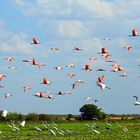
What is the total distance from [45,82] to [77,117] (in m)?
81.1

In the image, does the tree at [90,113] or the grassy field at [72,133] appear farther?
the tree at [90,113]

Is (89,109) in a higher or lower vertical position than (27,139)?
higher

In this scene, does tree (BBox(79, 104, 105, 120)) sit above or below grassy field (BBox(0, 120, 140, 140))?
above

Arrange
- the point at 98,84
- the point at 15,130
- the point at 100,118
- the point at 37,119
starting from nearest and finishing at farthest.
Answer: the point at 98,84
the point at 15,130
the point at 37,119
the point at 100,118

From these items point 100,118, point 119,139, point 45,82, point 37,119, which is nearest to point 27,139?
point 119,139

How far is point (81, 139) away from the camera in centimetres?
4347

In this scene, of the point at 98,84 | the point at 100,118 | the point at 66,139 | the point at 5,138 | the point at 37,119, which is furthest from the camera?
the point at 100,118

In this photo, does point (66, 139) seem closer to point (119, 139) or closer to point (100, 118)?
point (119, 139)

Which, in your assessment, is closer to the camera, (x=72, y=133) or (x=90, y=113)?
(x=72, y=133)

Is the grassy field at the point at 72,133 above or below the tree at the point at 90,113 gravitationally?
below

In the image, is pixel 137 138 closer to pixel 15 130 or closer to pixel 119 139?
pixel 119 139

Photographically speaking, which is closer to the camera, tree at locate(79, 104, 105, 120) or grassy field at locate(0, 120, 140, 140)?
grassy field at locate(0, 120, 140, 140)

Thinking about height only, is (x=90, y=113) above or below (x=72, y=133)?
above

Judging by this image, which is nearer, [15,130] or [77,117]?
[15,130]
